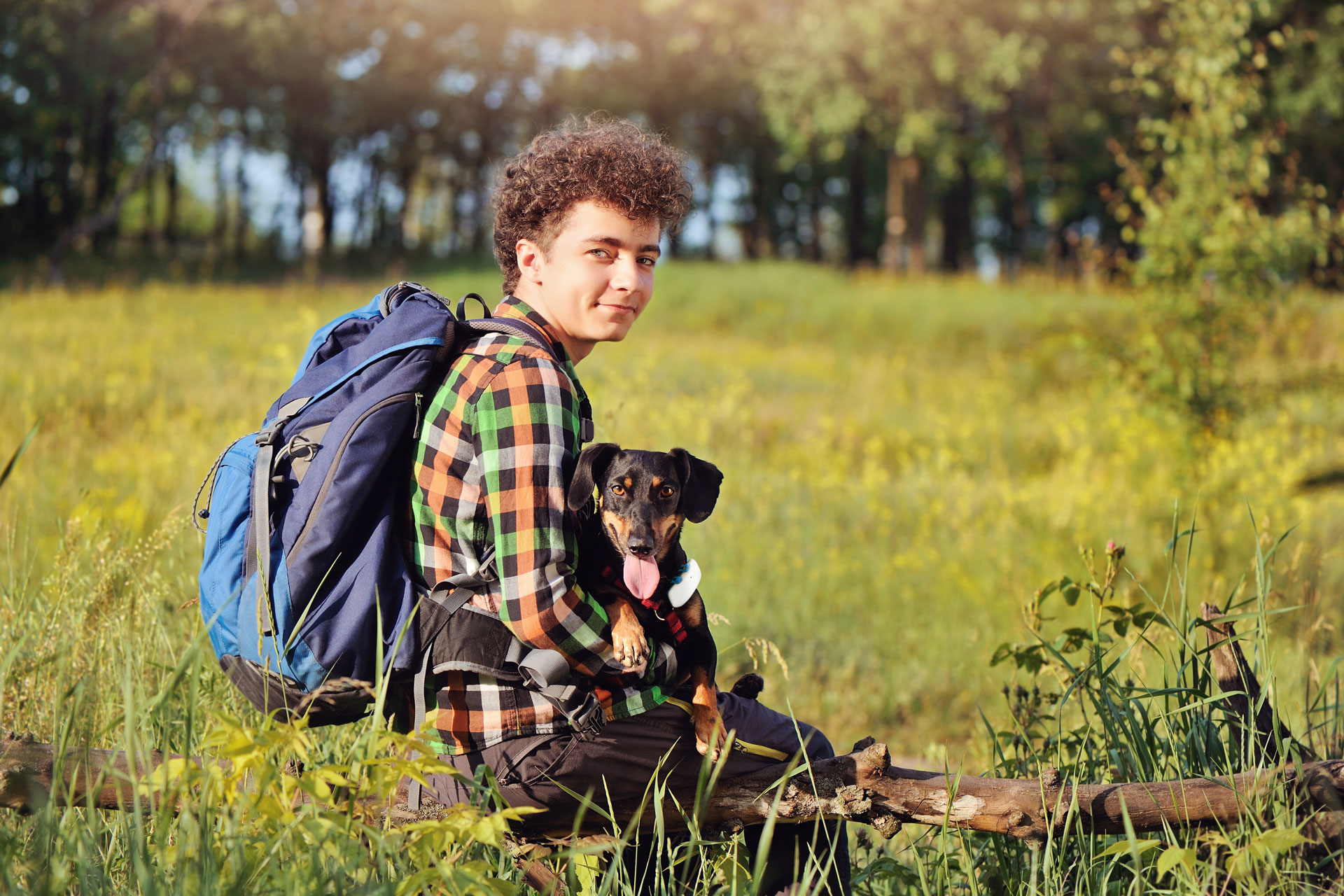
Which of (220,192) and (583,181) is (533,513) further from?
(220,192)

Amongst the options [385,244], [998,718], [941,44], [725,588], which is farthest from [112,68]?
[998,718]

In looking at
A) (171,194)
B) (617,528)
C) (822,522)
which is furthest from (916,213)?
(617,528)

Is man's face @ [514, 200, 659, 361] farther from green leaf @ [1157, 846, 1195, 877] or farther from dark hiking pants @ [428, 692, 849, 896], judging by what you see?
green leaf @ [1157, 846, 1195, 877]

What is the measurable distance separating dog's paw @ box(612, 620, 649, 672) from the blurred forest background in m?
7.44

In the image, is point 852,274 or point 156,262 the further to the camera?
point 156,262

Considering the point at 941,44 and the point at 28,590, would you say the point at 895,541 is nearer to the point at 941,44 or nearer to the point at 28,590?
the point at 28,590

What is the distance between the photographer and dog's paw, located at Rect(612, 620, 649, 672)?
1.95 meters

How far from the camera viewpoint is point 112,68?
85.0 feet

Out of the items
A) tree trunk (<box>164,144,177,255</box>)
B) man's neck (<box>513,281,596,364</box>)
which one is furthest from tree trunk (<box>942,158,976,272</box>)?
man's neck (<box>513,281,596,364</box>)

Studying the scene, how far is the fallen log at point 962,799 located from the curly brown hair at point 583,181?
1.32 meters

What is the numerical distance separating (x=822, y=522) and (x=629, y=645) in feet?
19.2

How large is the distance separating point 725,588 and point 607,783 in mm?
3827

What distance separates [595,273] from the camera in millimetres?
2268

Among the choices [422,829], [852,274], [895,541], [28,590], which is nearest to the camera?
[422,829]
